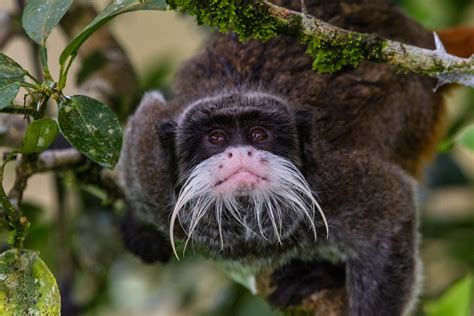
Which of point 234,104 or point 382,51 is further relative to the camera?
point 234,104

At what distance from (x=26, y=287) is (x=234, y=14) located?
108cm

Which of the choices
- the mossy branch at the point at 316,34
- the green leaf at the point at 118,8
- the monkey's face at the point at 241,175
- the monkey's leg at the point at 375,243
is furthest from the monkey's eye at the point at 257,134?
the green leaf at the point at 118,8

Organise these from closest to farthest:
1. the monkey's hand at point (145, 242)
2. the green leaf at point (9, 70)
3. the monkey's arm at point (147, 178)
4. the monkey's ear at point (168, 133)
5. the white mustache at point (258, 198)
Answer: the green leaf at point (9, 70), the white mustache at point (258, 198), the monkey's ear at point (168, 133), the monkey's arm at point (147, 178), the monkey's hand at point (145, 242)

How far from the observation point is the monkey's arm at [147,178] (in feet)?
12.6

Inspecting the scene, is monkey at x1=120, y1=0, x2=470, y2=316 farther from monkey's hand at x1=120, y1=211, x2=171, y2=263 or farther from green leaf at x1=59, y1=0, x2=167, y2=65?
green leaf at x1=59, y1=0, x2=167, y2=65

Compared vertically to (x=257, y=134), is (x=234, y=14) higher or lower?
higher

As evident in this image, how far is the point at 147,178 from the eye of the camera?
393 centimetres

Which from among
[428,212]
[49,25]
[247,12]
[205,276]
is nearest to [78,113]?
[49,25]

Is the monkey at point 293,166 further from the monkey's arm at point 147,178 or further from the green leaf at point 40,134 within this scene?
the green leaf at point 40,134

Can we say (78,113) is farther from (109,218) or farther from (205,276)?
(205,276)

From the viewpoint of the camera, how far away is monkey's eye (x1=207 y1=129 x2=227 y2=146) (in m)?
3.43

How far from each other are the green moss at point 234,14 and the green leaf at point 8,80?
52 centimetres

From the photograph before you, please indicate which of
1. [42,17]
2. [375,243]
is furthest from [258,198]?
[42,17]

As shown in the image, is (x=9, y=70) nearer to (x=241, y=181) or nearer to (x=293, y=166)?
(x=241, y=181)
